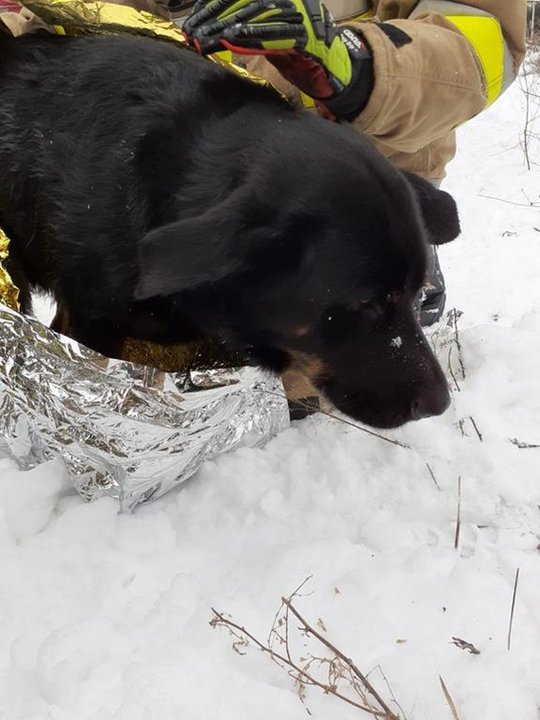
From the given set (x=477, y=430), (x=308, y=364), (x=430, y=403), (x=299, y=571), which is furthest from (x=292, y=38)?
(x=299, y=571)

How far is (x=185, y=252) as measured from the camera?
1.48m

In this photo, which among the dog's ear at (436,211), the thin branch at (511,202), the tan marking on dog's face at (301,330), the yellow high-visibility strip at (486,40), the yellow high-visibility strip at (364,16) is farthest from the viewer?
the thin branch at (511,202)

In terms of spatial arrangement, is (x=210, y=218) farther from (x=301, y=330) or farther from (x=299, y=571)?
(x=299, y=571)

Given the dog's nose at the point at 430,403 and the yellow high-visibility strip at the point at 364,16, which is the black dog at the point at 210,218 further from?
the yellow high-visibility strip at the point at 364,16

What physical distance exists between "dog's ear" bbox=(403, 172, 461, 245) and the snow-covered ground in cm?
70

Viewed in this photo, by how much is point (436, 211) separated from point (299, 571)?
4.06ft

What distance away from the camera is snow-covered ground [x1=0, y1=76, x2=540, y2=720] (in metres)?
1.64

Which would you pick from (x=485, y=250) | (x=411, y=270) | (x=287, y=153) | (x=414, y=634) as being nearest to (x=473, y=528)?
(x=414, y=634)

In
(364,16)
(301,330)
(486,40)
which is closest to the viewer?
(301,330)

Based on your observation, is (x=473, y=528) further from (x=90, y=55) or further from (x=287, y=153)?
(x=90, y=55)

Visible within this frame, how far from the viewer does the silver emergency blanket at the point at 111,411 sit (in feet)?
6.23

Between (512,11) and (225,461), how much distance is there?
2087mm

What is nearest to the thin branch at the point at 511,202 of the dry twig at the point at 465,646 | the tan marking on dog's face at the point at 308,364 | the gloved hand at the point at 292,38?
the gloved hand at the point at 292,38

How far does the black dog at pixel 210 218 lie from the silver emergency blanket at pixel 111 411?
16 cm
